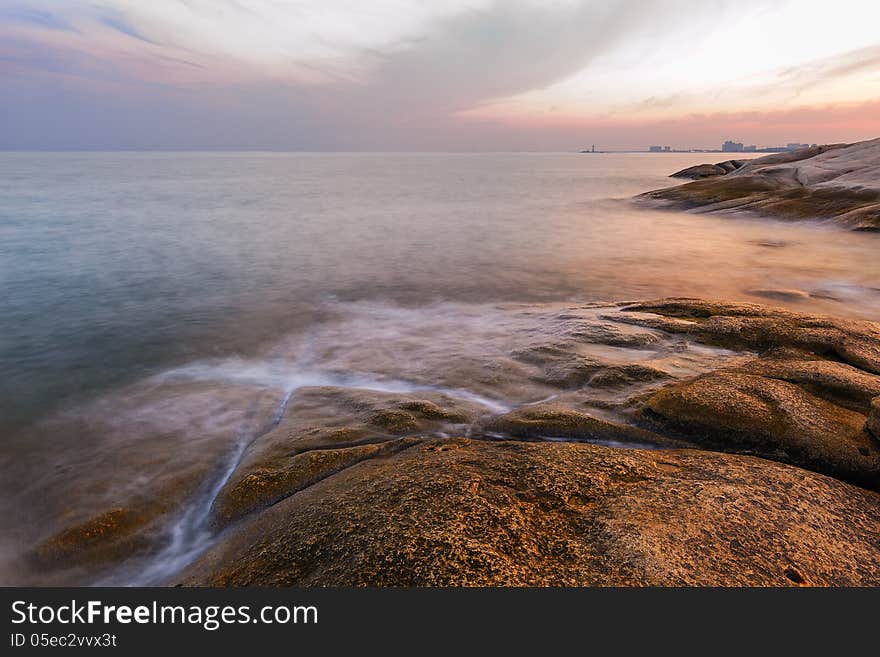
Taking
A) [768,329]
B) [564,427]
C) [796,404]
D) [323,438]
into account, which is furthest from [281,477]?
[768,329]

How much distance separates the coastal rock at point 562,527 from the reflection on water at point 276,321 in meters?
1.33

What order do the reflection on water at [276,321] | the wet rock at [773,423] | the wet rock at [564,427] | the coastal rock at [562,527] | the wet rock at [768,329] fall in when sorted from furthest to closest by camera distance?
1. the wet rock at [768,329]
2. the reflection on water at [276,321]
3. the wet rock at [564,427]
4. the wet rock at [773,423]
5. the coastal rock at [562,527]

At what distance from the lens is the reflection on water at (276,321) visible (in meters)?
5.42

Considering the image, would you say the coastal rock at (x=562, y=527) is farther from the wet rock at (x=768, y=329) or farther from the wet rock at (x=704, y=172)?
the wet rock at (x=704, y=172)

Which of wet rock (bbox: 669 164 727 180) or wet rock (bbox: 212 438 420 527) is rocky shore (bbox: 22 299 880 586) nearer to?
wet rock (bbox: 212 438 420 527)

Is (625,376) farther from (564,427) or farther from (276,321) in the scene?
(276,321)

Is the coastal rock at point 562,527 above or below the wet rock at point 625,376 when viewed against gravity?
above

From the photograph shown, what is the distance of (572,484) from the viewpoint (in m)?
3.64

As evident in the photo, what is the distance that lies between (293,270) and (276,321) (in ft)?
18.6

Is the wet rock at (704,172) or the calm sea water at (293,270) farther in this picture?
the wet rock at (704,172)

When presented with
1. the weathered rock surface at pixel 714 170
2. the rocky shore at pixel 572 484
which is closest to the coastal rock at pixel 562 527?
the rocky shore at pixel 572 484

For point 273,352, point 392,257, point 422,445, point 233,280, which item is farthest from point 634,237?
point 422,445

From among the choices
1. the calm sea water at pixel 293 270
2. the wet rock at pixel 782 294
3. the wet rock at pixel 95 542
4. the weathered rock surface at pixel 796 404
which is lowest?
the calm sea water at pixel 293 270

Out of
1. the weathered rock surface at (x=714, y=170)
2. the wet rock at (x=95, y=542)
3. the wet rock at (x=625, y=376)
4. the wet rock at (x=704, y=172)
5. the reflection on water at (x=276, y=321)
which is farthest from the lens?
the wet rock at (x=704, y=172)
